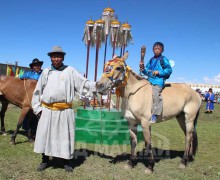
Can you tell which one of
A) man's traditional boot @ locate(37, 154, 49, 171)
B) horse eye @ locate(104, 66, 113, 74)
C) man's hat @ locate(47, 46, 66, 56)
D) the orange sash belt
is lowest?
man's traditional boot @ locate(37, 154, 49, 171)

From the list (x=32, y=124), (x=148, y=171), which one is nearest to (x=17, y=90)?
(x=32, y=124)

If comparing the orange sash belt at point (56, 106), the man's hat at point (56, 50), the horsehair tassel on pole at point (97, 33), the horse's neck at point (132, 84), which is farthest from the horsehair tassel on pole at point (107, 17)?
the orange sash belt at point (56, 106)

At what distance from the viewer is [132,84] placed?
5086mm

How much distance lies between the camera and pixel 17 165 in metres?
5.00

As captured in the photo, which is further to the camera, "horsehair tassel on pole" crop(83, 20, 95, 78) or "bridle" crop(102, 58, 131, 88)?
"horsehair tassel on pole" crop(83, 20, 95, 78)

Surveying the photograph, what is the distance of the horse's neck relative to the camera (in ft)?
16.6

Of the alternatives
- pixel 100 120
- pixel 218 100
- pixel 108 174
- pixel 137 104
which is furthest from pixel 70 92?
pixel 218 100

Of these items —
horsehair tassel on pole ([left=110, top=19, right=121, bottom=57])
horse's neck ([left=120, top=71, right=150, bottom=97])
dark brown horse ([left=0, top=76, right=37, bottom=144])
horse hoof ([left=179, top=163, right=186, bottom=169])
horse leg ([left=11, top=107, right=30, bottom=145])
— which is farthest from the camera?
horsehair tassel on pole ([left=110, top=19, right=121, bottom=57])

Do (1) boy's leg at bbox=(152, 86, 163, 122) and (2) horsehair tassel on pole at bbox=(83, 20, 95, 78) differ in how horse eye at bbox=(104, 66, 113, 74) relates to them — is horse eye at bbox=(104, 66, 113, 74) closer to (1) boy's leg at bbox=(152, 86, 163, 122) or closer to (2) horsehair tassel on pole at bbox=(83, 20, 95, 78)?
(1) boy's leg at bbox=(152, 86, 163, 122)

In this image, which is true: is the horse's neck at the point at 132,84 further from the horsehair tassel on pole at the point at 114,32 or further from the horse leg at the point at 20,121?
the horse leg at the point at 20,121

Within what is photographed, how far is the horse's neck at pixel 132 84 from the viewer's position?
16.6 ft

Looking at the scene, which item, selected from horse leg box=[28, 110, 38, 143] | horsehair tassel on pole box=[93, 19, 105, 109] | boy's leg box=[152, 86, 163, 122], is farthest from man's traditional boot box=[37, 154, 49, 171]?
horsehair tassel on pole box=[93, 19, 105, 109]

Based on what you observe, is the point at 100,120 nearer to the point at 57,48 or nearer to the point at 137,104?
the point at 137,104

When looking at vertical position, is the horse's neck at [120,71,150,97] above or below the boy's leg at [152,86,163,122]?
above
